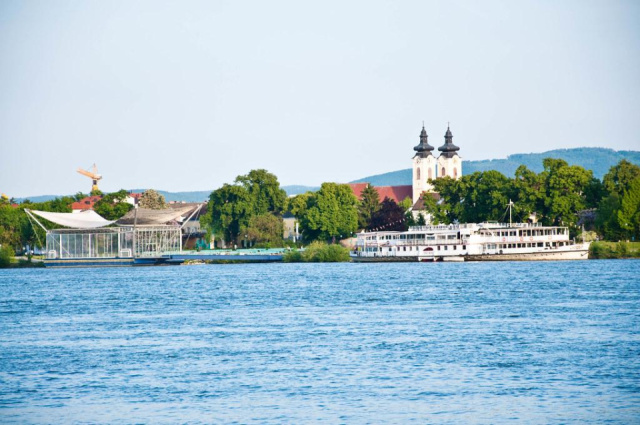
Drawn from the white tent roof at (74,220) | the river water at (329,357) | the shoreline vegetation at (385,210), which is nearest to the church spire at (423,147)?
the shoreline vegetation at (385,210)

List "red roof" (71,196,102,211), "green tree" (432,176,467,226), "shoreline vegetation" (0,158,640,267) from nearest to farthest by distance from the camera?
"shoreline vegetation" (0,158,640,267) < "green tree" (432,176,467,226) < "red roof" (71,196,102,211)

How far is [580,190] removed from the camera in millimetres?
102750

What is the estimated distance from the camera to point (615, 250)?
9344cm

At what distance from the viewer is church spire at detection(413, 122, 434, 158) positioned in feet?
495

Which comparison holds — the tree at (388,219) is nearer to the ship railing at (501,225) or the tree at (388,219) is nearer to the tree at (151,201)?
the ship railing at (501,225)

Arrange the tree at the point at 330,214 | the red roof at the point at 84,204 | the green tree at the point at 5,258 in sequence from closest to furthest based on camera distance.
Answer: the green tree at the point at 5,258 < the tree at the point at 330,214 < the red roof at the point at 84,204

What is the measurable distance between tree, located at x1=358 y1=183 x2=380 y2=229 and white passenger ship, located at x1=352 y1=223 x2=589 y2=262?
1681 cm

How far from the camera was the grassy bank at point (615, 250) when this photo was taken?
92.7 metres

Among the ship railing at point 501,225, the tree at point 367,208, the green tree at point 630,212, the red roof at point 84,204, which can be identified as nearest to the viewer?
the green tree at point 630,212

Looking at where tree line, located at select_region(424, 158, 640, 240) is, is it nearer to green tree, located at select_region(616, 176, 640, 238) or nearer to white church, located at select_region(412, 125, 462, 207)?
green tree, located at select_region(616, 176, 640, 238)

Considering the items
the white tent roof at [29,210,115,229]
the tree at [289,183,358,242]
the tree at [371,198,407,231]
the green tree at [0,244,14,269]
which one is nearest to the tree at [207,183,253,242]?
the tree at [289,183,358,242]

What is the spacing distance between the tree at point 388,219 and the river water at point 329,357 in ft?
218

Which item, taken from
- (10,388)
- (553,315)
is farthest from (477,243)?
(10,388)

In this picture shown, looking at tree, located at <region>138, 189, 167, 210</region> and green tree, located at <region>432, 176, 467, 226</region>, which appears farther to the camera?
tree, located at <region>138, 189, 167, 210</region>
